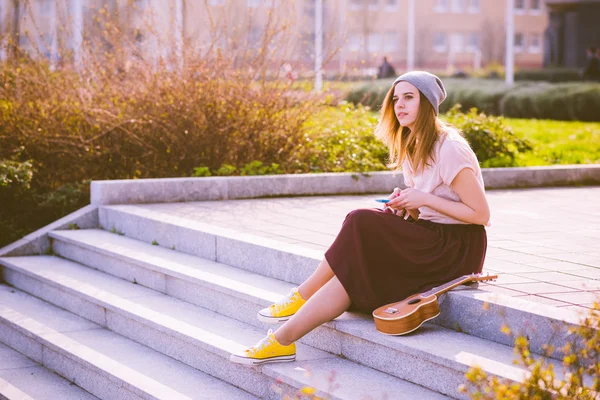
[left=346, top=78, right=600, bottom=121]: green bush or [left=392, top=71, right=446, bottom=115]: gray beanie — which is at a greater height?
[left=392, top=71, right=446, bottom=115]: gray beanie

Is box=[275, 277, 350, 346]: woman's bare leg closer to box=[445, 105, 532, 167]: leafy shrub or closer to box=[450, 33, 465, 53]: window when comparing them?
box=[445, 105, 532, 167]: leafy shrub

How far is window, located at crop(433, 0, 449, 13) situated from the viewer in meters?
69.0

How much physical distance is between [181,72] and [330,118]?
6.42ft

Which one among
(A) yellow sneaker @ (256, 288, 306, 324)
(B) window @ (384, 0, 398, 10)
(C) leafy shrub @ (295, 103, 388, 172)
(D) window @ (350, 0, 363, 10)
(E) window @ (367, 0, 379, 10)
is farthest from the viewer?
(B) window @ (384, 0, 398, 10)

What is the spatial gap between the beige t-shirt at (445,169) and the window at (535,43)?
70.1 meters

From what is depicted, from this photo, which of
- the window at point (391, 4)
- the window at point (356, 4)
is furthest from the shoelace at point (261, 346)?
the window at point (391, 4)

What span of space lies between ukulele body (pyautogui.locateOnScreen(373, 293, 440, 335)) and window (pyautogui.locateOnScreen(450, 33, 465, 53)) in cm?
6589

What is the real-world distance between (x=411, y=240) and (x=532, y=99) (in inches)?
638

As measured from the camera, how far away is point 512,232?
7035mm

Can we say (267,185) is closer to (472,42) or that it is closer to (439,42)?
(439,42)

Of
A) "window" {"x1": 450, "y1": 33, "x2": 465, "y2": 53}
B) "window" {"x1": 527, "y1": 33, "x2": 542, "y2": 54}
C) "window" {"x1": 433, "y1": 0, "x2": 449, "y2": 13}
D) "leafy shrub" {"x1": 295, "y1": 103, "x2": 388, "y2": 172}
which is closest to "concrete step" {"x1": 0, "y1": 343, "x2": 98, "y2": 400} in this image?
"leafy shrub" {"x1": 295, "y1": 103, "x2": 388, "y2": 172}

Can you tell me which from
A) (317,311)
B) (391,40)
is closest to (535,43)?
(391,40)

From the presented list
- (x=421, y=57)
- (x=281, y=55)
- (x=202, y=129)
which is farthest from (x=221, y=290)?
(x=421, y=57)

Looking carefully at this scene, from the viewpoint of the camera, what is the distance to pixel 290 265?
233 inches
